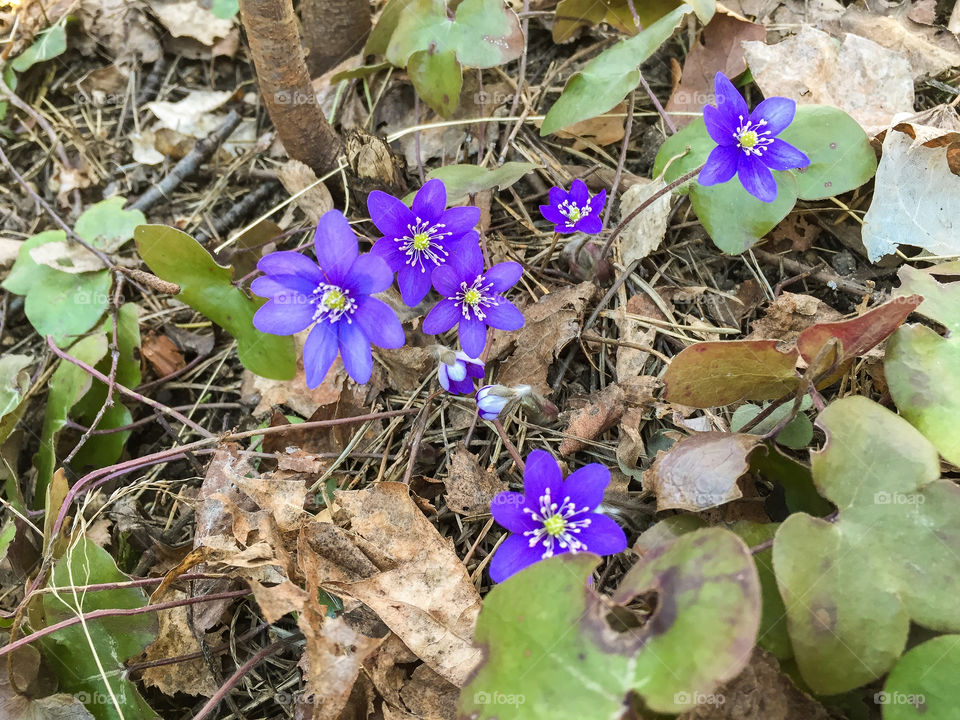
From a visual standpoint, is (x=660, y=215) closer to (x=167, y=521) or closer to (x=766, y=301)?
(x=766, y=301)

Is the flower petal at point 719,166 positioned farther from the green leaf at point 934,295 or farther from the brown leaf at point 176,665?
the brown leaf at point 176,665

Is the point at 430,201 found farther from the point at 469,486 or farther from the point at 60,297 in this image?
the point at 60,297

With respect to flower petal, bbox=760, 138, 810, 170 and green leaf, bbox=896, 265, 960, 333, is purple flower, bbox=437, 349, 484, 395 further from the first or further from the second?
green leaf, bbox=896, 265, 960, 333

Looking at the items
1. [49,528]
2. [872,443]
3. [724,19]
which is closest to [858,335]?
[872,443]

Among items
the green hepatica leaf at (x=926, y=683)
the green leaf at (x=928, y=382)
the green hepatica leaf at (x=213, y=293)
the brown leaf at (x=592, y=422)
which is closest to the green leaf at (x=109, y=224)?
the green hepatica leaf at (x=213, y=293)

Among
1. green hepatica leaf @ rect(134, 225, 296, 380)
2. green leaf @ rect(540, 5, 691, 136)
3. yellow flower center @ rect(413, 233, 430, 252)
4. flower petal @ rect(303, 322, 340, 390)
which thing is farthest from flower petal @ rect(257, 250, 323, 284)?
green leaf @ rect(540, 5, 691, 136)

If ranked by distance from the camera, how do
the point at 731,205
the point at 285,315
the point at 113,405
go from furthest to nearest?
the point at 113,405
the point at 731,205
the point at 285,315

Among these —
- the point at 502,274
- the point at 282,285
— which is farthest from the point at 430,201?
the point at 282,285
